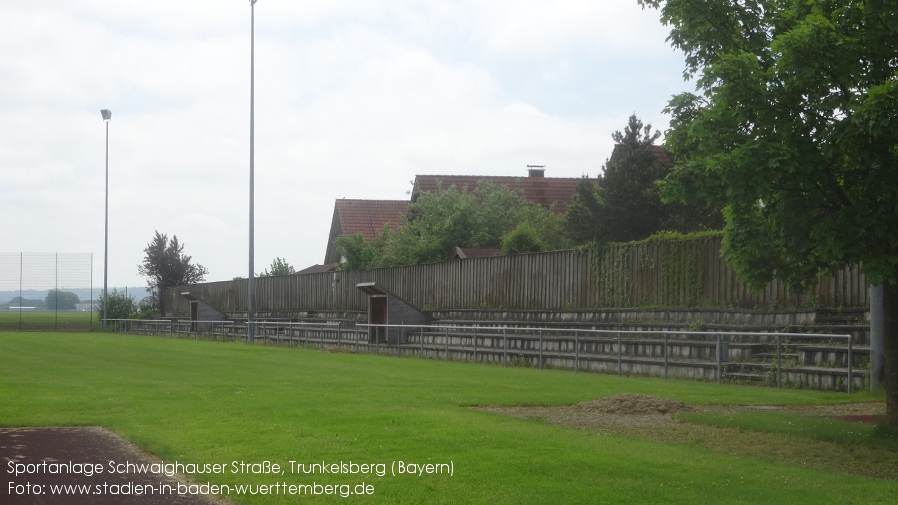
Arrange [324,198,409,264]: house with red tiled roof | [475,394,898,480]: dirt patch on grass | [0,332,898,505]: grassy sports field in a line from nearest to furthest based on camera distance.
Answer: [0,332,898,505]: grassy sports field
[475,394,898,480]: dirt patch on grass
[324,198,409,264]: house with red tiled roof

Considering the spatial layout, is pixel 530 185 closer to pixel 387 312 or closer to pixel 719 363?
pixel 387 312

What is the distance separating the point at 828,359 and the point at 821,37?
9476mm

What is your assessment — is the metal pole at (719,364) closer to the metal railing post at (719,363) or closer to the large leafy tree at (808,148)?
the metal railing post at (719,363)

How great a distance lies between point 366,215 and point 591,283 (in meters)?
43.1

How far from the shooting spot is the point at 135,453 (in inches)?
391

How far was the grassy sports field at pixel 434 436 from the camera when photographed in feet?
26.0

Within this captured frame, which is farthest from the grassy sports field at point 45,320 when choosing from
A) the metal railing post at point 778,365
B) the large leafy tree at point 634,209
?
the metal railing post at point 778,365

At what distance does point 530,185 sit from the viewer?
6456 cm

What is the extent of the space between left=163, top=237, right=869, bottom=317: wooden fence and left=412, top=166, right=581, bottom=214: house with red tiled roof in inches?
641

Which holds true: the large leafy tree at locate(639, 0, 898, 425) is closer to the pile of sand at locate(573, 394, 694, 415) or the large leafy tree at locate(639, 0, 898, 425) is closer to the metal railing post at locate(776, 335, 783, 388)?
the pile of sand at locate(573, 394, 694, 415)

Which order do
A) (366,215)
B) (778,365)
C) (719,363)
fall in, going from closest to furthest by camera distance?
1. (778,365)
2. (719,363)
3. (366,215)

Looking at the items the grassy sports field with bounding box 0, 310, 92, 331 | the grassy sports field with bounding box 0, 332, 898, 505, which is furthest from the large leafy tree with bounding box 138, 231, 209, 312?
the grassy sports field with bounding box 0, 332, 898, 505

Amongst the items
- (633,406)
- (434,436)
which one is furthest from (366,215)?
(434,436)

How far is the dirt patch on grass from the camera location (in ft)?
31.6
